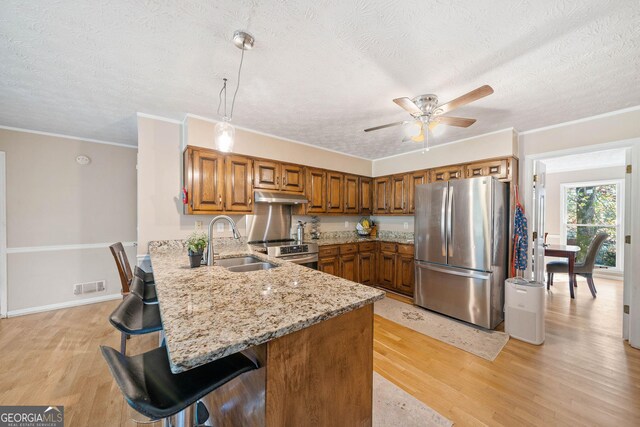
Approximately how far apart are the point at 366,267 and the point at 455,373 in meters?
2.28

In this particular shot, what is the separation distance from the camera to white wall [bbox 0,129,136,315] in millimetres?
3320

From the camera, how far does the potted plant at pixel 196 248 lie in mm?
1885

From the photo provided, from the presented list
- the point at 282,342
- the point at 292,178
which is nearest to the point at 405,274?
the point at 292,178

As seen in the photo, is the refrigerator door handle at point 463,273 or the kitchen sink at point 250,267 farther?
the refrigerator door handle at point 463,273

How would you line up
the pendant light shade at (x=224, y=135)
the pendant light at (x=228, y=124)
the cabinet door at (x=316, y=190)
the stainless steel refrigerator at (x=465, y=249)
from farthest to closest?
the cabinet door at (x=316, y=190) < the stainless steel refrigerator at (x=465, y=249) < the pendant light shade at (x=224, y=135) < the pendant light at (x=228, y=124)

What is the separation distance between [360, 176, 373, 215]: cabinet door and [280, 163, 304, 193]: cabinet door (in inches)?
57.0

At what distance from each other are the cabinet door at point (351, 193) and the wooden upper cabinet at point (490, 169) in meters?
1.84

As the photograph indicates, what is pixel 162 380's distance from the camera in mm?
911

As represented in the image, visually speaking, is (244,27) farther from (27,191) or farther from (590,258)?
(590,258)

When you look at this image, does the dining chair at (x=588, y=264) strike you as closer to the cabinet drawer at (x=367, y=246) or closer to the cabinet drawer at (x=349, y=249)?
the cabinet drawer at (x=367, y=246)

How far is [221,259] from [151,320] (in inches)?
32.6

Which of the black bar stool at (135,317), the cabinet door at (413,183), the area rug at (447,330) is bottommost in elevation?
the area rug at (447,330)

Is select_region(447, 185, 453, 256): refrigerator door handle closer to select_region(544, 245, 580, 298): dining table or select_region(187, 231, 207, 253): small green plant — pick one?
select_region(544, 245, 580, 298): dining table

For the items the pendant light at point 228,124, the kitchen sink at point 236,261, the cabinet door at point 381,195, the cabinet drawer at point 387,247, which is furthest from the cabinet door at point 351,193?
the pendant light at point 228,124
